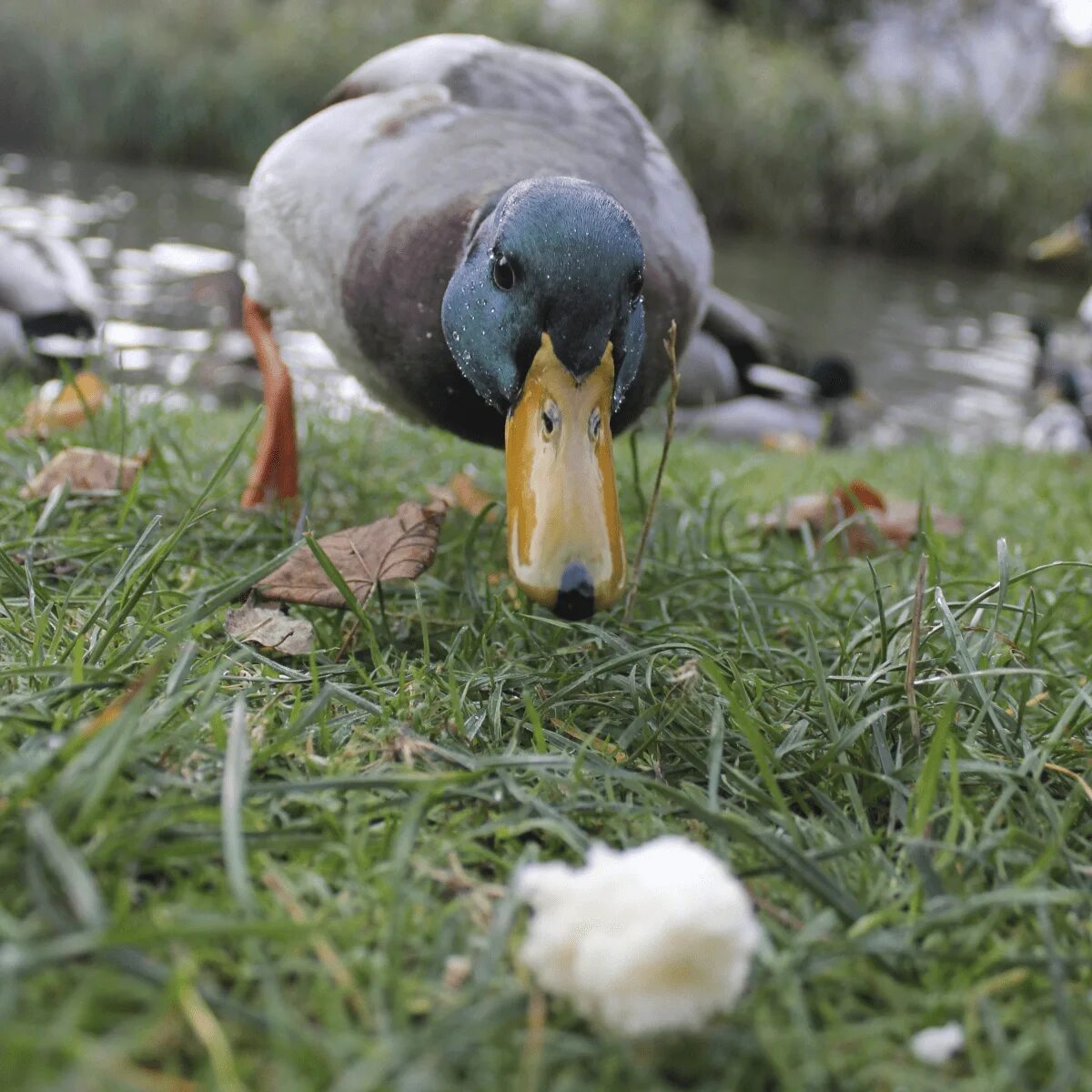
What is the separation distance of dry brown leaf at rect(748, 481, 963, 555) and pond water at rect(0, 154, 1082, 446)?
2798 millimetres

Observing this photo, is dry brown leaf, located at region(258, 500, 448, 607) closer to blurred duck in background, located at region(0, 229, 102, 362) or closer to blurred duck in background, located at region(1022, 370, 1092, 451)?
blurred duck in background, located at region(0, 229, 102, 362)

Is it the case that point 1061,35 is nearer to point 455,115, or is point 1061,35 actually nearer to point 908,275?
point 908,275

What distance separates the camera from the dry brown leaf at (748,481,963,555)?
2.38m

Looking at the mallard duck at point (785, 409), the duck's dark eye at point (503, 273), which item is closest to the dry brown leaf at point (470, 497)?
the duck's dark eye at point (503, 273)

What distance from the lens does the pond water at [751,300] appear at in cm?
720

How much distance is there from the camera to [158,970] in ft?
2.84

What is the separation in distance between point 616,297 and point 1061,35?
92.8 feet

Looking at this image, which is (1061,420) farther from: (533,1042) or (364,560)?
(533,1042)

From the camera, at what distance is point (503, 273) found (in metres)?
1.74

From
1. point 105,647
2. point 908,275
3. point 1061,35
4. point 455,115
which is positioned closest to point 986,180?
point 908,275

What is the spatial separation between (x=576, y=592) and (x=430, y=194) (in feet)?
3.30

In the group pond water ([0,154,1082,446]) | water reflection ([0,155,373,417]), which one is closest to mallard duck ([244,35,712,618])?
water reflection ([0,155,373,417])

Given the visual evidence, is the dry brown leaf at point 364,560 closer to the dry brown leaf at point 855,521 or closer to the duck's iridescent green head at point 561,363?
the duck's iridescent green head at point 561,363

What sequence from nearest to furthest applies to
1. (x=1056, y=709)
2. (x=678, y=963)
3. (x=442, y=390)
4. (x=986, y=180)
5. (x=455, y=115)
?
(x=678, y=963) → (x=1056, y=709) → (x=442, y=390) → (x=455, y=115) → (x=986, y=180)
